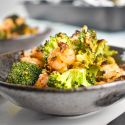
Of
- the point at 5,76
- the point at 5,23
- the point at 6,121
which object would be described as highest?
the point at 5,23

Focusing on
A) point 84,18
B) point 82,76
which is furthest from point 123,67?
point 84,18

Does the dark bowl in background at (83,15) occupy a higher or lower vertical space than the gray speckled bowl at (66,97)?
higher

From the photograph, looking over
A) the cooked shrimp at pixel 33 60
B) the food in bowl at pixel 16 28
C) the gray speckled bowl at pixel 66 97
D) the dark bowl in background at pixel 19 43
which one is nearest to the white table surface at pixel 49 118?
the gray speckled bowl at pixel 66 97

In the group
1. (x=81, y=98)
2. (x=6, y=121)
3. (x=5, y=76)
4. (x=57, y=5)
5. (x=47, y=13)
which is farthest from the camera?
(x=47, y=13)

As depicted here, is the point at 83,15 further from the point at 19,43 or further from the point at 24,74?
the point at 24,74

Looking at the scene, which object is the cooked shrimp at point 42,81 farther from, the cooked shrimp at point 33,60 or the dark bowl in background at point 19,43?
the dark bowl in background at point 19,43

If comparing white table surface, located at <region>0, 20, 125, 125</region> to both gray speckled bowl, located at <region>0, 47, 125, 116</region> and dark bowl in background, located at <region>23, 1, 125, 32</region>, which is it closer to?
gray speckled bowl, located at <region>0, 47, 125, 116</region>

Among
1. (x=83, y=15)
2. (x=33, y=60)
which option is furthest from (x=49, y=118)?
(x=83, y=15)

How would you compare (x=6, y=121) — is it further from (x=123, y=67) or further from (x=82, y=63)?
(x=123, y=67)
